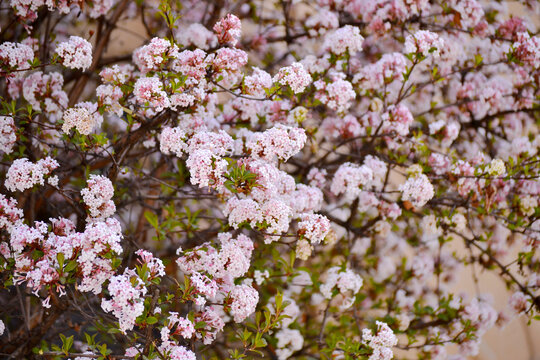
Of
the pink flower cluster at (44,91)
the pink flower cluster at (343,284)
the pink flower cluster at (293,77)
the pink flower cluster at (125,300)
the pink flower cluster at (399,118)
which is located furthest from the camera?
the pink flower cluster at (399,118)

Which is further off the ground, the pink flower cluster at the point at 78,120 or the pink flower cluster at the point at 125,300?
the pink flower cluster at the point at 78,120

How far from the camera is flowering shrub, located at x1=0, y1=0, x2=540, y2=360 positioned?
6.28 ft

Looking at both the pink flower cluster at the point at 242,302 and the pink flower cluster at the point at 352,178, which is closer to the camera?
the pink flower cluster at the point at 242,302

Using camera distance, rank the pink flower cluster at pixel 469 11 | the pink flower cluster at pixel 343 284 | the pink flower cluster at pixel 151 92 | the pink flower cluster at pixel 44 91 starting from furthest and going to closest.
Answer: the pink flower cluster at pixel 469 11 < the pink flower cluster at pixel 343 284 < the pink flower cluster at pixel 44 91 < the pink flower cluster at pixel 151 92

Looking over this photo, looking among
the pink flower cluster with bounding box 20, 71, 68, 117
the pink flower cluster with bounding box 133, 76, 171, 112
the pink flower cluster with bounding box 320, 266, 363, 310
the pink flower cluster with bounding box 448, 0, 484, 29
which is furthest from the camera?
the pink flower cluster with bounding box 448, 0, 484, 29

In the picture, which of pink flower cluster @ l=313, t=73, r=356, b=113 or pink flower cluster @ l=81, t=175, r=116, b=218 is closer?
pink flower cluster @ l=81, t=175, r=116, b=218

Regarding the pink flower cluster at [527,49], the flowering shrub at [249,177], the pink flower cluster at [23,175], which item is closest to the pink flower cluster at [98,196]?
the flowering shrub at [249,177]

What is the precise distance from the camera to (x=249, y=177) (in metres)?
1.86

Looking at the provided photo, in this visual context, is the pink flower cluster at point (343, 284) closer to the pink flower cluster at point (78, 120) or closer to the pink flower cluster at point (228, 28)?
the pink flower cluster at point (228, 28)

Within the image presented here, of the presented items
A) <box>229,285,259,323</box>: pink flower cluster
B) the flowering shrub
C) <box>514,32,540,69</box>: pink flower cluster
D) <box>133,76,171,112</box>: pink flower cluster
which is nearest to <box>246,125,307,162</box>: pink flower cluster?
the flowering shrub

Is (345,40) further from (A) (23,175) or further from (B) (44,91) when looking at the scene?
(A) (23,175)

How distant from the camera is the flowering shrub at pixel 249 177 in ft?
6.28

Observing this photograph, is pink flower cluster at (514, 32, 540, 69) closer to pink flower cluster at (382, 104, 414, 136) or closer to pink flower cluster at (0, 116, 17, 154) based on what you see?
pink flower cluster at (382, 104, 414, 136)

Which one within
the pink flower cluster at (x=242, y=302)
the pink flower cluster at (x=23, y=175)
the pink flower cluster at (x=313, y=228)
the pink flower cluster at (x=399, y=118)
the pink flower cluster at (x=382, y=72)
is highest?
the pink flower cluster at (x=382, y=72)
